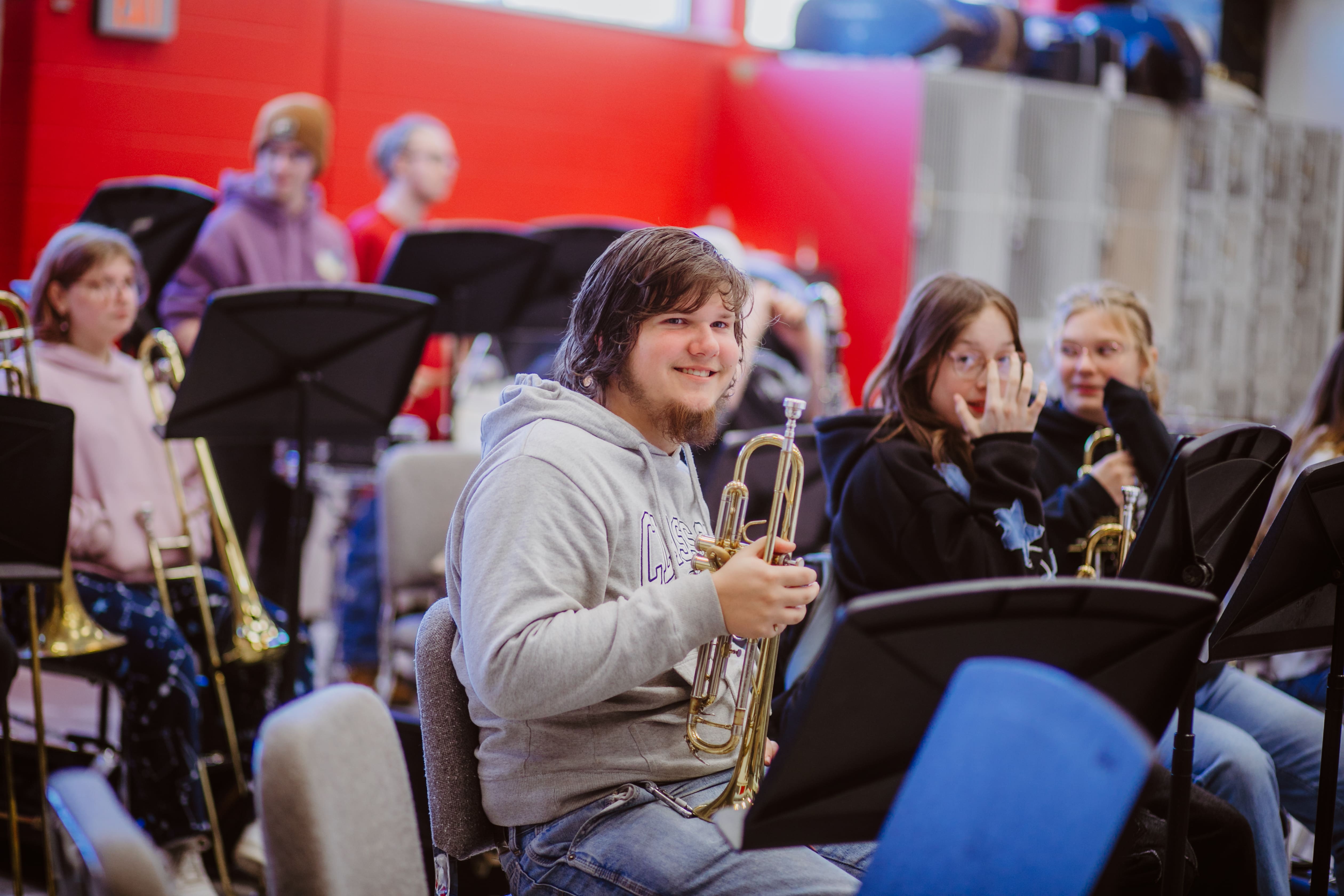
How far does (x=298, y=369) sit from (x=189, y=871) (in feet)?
3.74

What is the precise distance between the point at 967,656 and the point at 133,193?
340cm

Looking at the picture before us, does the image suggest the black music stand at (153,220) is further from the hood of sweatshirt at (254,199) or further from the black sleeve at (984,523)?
the black sleeve at (984,523)

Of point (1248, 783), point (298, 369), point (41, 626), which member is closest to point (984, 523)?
point (1248, 783)

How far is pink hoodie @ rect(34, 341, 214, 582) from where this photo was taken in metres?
→ 3.04

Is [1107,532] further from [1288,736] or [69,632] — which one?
[69,632]

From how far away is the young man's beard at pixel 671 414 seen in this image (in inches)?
72.1

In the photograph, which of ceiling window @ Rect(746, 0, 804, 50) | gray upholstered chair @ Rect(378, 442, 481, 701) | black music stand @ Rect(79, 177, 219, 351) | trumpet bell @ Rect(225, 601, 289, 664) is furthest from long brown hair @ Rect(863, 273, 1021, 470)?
ceiling window @ Rect(746, 0, 804, 50)

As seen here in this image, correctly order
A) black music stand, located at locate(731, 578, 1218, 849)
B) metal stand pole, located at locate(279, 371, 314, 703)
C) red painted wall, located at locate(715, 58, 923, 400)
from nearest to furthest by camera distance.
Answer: black music stand, located at locate(731, 578, 1218, 849) → metal stand pole, located at locate(279, 371, 314, 703) → red painted wall, located at locate(715, 58, 923, 400)

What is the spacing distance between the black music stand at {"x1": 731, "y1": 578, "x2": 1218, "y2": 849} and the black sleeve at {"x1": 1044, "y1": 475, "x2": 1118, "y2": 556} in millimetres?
1150

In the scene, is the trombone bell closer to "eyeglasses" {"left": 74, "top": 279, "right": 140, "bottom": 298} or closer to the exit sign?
"eyeglasses" {"left": 74, "top": 279, "right": 140, "bottom": 298}

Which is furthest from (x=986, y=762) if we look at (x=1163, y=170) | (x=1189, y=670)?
(x=1163, y=170)

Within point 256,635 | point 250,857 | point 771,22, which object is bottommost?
point 250,857

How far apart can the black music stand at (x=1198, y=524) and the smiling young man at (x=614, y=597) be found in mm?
513

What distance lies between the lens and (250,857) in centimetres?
296
